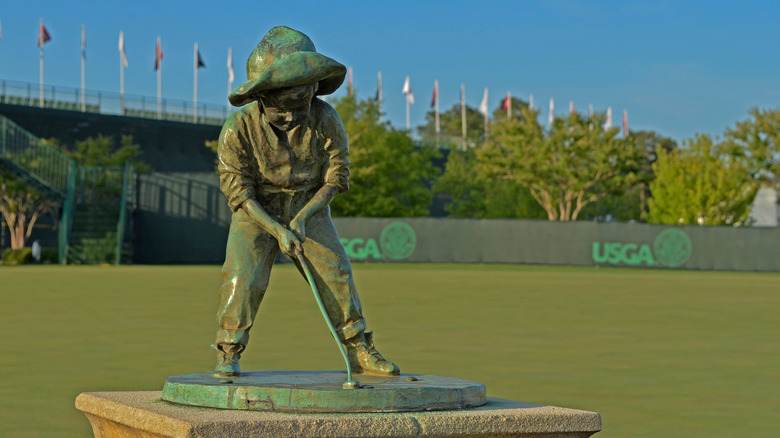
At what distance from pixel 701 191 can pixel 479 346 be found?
54026mm

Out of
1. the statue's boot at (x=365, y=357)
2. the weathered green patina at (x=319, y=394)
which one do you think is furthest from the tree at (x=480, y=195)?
the weathered green patina at (x=319, y=394)

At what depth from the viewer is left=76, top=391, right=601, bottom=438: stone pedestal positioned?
16.1 feet

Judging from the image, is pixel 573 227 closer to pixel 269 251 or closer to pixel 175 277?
pixel 175 277

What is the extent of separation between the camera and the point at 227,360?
19.6 ft

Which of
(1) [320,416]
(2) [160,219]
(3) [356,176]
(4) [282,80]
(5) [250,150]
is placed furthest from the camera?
(3) [356,176]

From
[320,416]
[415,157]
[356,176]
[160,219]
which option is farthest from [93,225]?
[320,416]

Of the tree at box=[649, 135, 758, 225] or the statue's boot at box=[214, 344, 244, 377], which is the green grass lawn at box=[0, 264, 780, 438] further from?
the tree at box=[649, 135, 758, 225]

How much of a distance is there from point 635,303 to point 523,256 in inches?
876

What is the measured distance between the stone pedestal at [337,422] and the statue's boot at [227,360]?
0.36 m

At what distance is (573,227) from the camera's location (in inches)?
1677

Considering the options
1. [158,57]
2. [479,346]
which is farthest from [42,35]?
[479,346]

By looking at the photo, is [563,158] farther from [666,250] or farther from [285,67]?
[285,67]

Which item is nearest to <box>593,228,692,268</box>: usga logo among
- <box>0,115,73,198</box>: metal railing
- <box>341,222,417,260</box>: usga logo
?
<box>341,222,417,260</box>: usga logo

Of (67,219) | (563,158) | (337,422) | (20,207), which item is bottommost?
(337,422)
